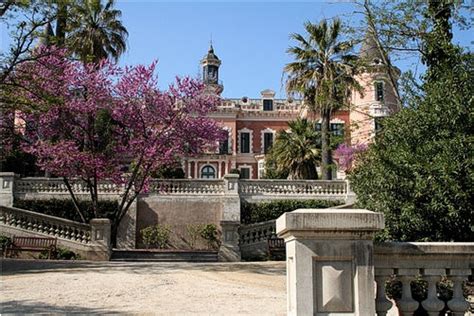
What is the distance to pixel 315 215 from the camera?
4.11 m

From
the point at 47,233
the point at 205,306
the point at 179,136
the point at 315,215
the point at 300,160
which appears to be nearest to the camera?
the point at 315,215

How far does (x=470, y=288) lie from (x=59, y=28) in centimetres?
1969

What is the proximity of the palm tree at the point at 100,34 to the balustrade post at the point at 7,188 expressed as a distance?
664 cm

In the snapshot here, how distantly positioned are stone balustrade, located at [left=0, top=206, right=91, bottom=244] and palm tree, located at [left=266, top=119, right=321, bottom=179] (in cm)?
1739

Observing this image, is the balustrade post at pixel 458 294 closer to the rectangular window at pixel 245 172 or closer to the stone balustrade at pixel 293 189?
the stone balustrade at pixel 293 189

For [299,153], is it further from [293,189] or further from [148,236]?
[148,236]

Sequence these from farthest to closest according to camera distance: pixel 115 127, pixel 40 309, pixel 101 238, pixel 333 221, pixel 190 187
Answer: pixel 190 187
pixel 115 127
pixel 101 238
pixel 40 309
pixel 333 221

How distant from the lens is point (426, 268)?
176 inches

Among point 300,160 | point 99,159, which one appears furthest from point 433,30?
point 300,160

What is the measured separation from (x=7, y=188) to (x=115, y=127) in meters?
5.84

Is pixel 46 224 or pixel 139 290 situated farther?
pixel 46 224

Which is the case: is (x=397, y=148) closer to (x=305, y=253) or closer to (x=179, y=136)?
(x=305, y=253)

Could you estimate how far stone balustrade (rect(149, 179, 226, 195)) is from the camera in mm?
23797

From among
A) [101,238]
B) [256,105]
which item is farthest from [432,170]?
[256,105]
